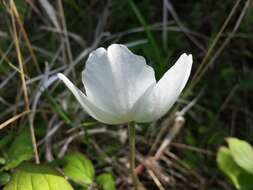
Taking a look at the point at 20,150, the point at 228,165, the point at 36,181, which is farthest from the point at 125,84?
the point at 228,165

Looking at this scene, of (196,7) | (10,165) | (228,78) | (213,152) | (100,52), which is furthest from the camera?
(196,7)

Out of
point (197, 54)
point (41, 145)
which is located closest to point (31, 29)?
point (41, 145)

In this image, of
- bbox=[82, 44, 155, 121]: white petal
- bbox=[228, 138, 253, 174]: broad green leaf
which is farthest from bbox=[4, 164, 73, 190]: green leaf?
bbox=[228, 138, 253, 174]: broad green leaf

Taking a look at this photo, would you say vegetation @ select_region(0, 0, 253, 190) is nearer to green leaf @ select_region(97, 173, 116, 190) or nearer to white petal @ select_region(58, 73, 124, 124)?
green leaf @ select_region(97, 173, 116, 190)

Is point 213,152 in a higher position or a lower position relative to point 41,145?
lower

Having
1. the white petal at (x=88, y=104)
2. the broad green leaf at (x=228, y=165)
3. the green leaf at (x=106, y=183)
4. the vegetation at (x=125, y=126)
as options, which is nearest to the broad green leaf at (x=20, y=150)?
the vegetation at (x=125, y=126)

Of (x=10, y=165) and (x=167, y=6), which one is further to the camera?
(x=167, y=6)

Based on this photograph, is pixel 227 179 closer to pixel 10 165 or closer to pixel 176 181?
Result: pixel 176 181

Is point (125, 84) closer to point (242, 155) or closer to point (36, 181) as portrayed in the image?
point (36, 181)
